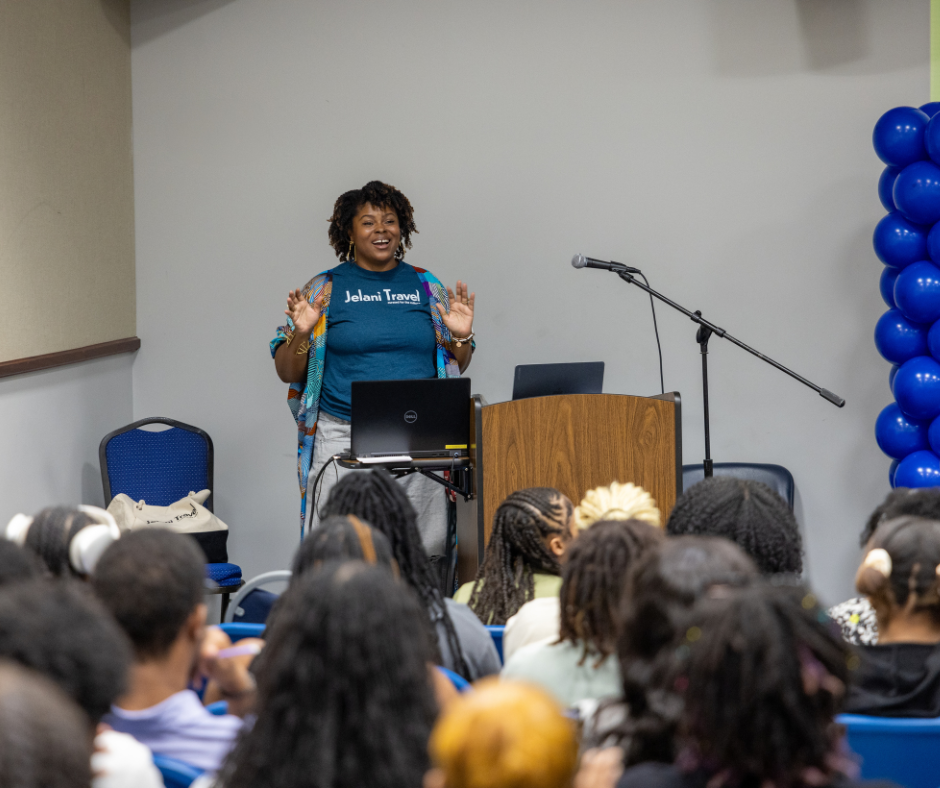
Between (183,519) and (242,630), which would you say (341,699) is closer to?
(242,630)

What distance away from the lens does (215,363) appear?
457 centimetres

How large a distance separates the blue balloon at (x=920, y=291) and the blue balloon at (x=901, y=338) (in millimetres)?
66

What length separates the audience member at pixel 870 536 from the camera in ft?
6.32

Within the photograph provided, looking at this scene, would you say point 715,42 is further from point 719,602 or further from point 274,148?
point 719,602

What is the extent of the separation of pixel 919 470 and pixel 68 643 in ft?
10.9

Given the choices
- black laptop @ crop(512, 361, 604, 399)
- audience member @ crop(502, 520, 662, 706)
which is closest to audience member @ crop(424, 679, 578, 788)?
audience member @ crop(502, 520, 662, 706)

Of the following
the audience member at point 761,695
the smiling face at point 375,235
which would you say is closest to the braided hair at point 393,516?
the audience member at point 761,695

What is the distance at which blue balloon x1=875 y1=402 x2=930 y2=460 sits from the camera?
12.4ft

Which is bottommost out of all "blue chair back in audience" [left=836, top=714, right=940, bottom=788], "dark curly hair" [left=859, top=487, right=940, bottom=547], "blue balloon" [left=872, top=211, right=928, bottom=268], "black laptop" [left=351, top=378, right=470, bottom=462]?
"blue chair back in audience" [left=836, top=714, right=940, bottom=788]

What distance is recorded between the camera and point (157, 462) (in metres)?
4.15

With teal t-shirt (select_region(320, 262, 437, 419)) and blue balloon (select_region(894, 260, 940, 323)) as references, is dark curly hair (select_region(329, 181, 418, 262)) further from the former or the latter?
blue balloon (select_region(894, 260, 940, 323))

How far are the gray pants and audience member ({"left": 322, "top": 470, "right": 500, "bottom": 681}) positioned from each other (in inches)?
63.8

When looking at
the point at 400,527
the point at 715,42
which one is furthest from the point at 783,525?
the point at 715,42

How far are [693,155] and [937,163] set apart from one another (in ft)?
3.65
